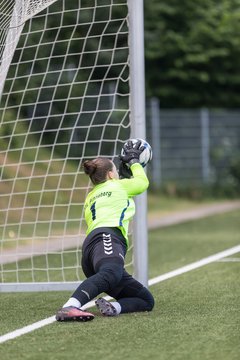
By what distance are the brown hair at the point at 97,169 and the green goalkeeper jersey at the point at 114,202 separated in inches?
1.9

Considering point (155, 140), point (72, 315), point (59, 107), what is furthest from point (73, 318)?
point (155, 140)

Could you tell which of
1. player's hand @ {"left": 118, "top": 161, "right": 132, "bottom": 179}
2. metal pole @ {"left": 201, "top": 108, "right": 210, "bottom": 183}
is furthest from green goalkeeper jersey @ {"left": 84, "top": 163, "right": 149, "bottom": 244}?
metal pole @ {"left": 201, "top": 108, "right": 210, "bottom": 183}

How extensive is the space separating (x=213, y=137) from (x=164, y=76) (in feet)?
9.66

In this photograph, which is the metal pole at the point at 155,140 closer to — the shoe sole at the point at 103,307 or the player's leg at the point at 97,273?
the player's leg at the point at 97,273

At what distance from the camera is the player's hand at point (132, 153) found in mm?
8188

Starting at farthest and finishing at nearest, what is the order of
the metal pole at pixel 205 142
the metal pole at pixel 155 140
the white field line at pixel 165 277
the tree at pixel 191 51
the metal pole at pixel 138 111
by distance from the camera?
1. the tree at pixel 191 51
2. the metal pole at pixel 205 142
3. the metal pole at pixel 155 140
4. the metal pole at pixel 138 111
5. the white field line at pixel 165 277

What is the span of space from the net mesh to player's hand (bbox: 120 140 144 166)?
1.37 m

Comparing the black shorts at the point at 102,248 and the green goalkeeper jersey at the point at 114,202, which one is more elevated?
the green goalkeeper jersey at the point at 114,202

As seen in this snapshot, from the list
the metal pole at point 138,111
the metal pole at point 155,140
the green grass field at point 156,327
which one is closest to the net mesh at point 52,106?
the metal pole at point 138,111

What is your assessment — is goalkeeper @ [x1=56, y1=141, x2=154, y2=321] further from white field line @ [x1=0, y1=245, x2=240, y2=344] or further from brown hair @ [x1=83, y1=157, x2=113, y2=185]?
white field line @ [x1=0, y1=245, x2=240, y2=344]

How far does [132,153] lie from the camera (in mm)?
8203

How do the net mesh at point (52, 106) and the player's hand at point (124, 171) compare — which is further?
the net mesh at point (52, 106)

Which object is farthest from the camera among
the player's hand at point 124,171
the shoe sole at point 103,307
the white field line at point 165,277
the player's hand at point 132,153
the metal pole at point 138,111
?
the metal pole at point 138,111

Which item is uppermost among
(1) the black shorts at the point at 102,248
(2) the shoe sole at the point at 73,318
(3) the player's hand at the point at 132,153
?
(3) the player's hand at the point at 132,153
